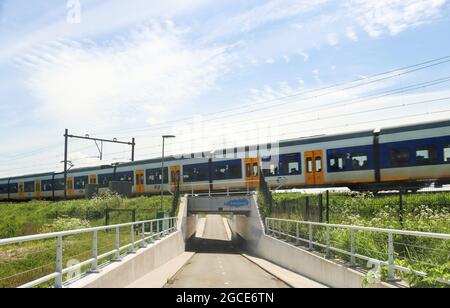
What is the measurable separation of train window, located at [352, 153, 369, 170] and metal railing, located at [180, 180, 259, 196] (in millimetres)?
8894

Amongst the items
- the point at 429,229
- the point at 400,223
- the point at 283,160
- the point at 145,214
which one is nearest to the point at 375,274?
the point at 429,229

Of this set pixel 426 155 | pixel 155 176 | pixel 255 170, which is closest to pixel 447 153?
pixel 426 155

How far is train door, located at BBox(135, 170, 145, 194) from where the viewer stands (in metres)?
43.2

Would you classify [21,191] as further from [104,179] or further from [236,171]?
[236,171]

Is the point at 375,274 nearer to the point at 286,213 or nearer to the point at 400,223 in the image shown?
the point at 400,223

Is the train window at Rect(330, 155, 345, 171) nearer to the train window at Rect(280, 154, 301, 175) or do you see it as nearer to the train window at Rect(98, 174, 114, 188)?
the train window at Rect(280, 154, 301, 175)

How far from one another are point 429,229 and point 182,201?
27.5 m

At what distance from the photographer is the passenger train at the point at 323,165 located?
23781 mm

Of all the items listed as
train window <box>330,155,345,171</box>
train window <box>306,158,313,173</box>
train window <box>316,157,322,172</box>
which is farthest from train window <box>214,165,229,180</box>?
train window <box>330,155,345,171</box>

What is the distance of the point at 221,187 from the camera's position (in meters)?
36.6

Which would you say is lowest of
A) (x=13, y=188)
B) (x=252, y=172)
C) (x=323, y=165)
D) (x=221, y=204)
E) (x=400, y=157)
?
(x=221, y=204)

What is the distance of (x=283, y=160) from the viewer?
31141 mm

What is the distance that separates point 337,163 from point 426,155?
5.47 m
